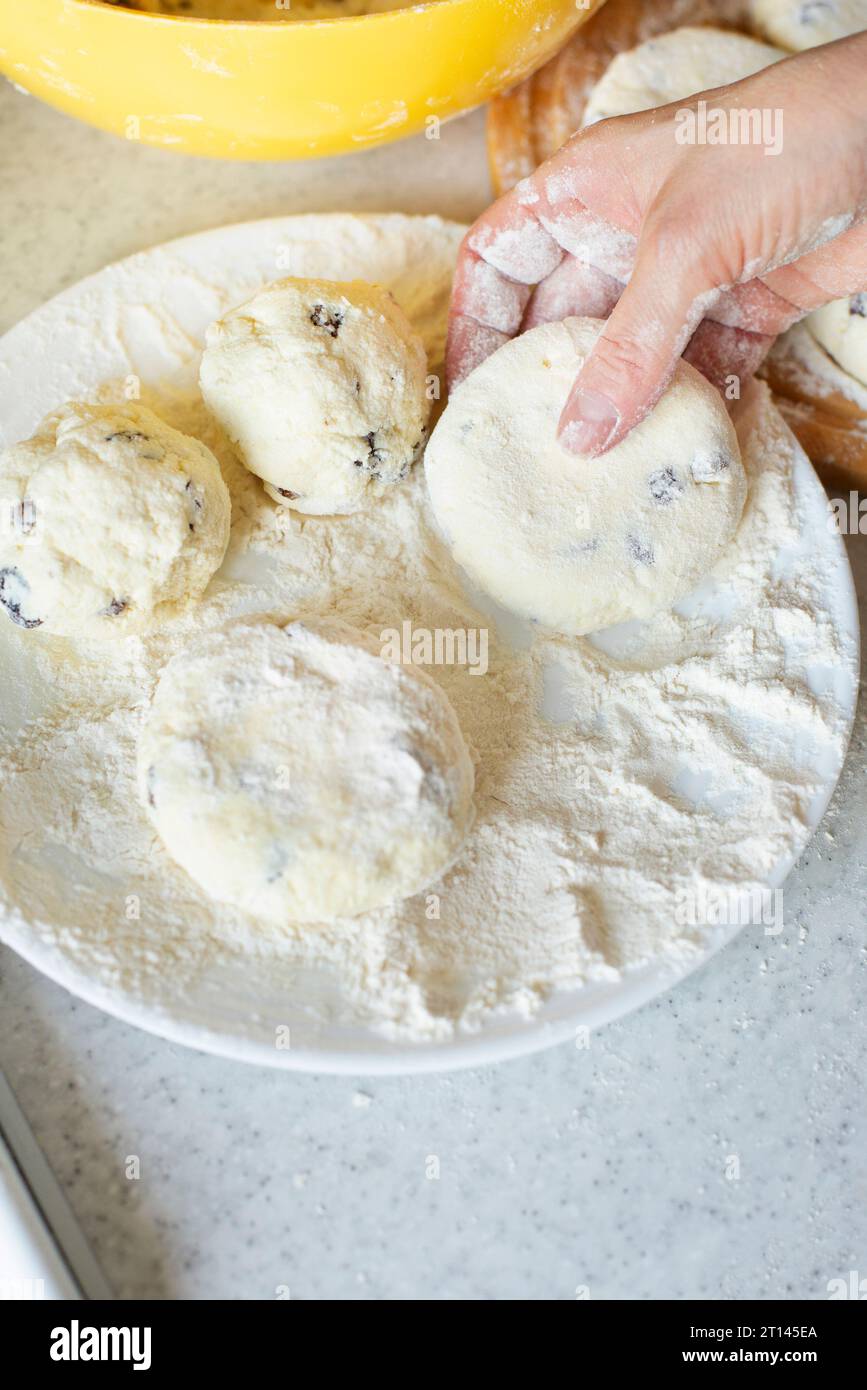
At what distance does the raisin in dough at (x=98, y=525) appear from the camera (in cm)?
97

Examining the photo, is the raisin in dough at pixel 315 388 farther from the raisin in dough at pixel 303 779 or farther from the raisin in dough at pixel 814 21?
the raisin in dough at pixel 814 21

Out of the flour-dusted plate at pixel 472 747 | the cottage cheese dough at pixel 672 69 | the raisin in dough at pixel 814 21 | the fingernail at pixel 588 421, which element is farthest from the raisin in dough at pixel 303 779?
the raisin in dough at pixel 814 21

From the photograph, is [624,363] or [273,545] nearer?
[624,363]

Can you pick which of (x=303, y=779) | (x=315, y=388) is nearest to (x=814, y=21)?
(x=315, y=388)

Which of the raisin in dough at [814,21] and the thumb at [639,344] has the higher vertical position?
the raisin in dough at [814,21]

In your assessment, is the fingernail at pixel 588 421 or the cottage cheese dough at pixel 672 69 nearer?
the fingernail at pixel 588 421

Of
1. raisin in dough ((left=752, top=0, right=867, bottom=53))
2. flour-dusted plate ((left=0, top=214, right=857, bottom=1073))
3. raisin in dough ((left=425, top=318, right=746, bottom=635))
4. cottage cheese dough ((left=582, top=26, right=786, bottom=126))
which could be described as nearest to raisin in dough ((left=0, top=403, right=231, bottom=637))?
flour-dusted plate ((left=0, top=214, right=857, bottom=1073))

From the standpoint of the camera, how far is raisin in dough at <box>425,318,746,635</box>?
3.40ft

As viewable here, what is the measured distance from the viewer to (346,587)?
109 cm

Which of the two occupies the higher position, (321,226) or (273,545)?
(321,226)
